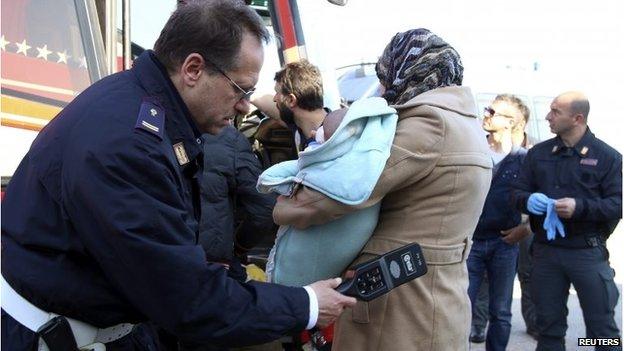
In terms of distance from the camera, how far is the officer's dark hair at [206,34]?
1.61 m

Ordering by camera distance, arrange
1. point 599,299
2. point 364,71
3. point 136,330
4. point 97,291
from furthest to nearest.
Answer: point 364,71, point 599,299, point 136,330, point 97,291

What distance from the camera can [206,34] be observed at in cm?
161

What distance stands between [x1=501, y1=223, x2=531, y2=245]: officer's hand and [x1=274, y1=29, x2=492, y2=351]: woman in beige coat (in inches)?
105

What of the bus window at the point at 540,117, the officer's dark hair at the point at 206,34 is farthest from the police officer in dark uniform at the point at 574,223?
the bus window at the point at 540,117

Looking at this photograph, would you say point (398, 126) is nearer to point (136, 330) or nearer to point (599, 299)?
point (136, 330)

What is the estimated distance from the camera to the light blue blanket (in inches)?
72.2

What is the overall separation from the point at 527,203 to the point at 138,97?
3331mm

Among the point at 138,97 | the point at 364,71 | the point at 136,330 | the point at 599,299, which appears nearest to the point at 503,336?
the point at 599,299

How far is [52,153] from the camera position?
1.48 metres

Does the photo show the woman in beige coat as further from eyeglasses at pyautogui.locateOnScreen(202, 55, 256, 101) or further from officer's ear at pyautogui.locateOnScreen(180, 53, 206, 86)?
officer's ear at pyautogui.locateOnScreen(180, 53, 206, 86)

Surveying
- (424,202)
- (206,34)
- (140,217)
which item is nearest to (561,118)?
(424,202)

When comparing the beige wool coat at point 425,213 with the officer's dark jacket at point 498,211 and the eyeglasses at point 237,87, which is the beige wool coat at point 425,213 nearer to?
the eyeglasses at point 237,87

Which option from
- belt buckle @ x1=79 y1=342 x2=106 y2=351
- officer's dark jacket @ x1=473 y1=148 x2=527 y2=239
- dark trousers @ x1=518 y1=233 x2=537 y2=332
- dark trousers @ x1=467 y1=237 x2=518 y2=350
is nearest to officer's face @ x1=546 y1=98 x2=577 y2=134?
officer's dark jacket @ x1=473 y1=148 x2=527 y2=239

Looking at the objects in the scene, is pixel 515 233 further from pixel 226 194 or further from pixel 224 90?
pixel 224 90
